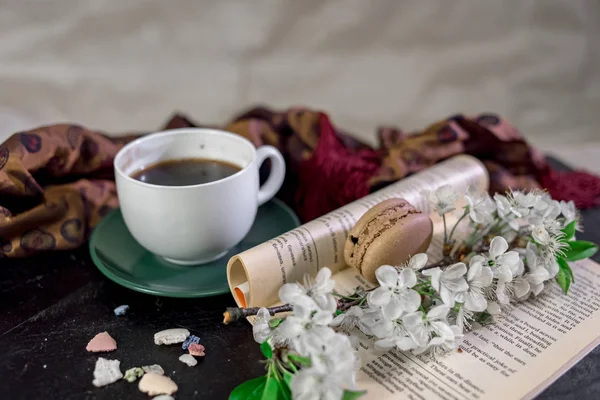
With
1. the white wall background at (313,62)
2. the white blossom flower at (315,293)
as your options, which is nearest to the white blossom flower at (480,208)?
the white blossom flower at (315,293)

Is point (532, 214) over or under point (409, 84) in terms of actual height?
over

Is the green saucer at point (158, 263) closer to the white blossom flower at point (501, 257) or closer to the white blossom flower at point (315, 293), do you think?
the white blossom flower at point (315, 293)

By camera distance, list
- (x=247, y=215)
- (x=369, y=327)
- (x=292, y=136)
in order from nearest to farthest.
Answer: (x=369, y=327) → (x=247, y=215) → (x=292, y=136)

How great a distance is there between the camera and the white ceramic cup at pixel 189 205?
2.37 ft

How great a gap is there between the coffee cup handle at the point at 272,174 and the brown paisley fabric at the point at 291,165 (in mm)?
96

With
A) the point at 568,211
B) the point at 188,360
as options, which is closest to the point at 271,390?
the point at 188,360

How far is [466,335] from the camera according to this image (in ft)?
2.24

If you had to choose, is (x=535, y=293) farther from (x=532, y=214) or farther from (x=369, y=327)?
(x=369, y=327)

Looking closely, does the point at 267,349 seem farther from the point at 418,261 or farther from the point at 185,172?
the point at 185,172

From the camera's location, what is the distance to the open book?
2.01 ft

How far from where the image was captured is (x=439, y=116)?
1.52 metres

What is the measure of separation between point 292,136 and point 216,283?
1.12 ft

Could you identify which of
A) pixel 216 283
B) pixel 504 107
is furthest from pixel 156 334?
pixel 504 107

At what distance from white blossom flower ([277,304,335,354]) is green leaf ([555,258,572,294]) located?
0.31m
